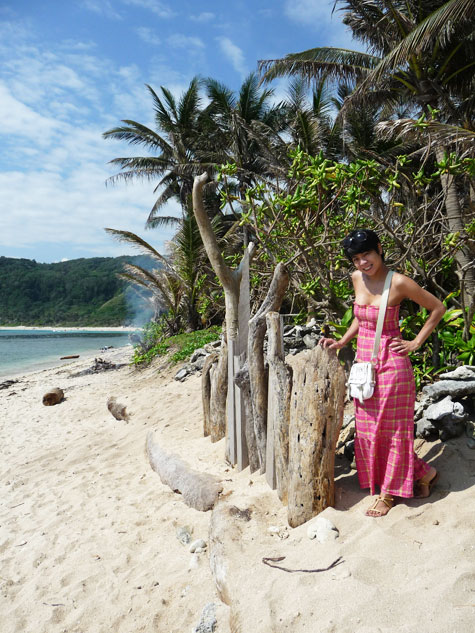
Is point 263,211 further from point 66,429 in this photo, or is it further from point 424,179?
point 66,429

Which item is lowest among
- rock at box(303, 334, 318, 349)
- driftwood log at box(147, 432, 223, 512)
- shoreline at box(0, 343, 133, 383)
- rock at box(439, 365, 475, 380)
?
shoreline at box(0, 343, 133, 383)

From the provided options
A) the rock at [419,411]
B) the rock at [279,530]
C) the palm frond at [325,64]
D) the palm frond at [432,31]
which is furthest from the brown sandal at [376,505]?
the palm frond at [325,64]

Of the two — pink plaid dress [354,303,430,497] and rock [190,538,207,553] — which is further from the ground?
pink plaid dress [354,303,430,497]

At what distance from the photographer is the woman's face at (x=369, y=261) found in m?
2.54

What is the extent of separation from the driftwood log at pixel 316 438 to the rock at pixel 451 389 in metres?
1.21

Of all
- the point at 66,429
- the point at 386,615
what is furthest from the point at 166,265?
the point at 386,615

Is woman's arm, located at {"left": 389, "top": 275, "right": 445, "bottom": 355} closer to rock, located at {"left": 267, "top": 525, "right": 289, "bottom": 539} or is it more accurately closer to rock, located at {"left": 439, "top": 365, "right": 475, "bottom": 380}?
rock, located at {"left": 439, "top": 365, "right": 475, "bottom": 380}

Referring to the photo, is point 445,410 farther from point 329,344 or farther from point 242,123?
point 242,123

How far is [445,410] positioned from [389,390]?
36.9 inches

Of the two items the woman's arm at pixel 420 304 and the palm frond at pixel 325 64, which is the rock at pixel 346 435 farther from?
the palm frond at pixel 325 64

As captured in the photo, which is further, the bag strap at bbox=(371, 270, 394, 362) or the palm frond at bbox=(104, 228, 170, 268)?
the palm frond at bbox=(104, 228, 170, 268)

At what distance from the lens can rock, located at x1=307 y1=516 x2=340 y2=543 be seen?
238cm

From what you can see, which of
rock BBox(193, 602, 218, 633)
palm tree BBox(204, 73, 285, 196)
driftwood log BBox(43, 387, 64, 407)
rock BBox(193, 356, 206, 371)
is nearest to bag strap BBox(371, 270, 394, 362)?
rock BBox(193, 602, 218, 633)

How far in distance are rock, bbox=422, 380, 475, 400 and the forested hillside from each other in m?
60.8
